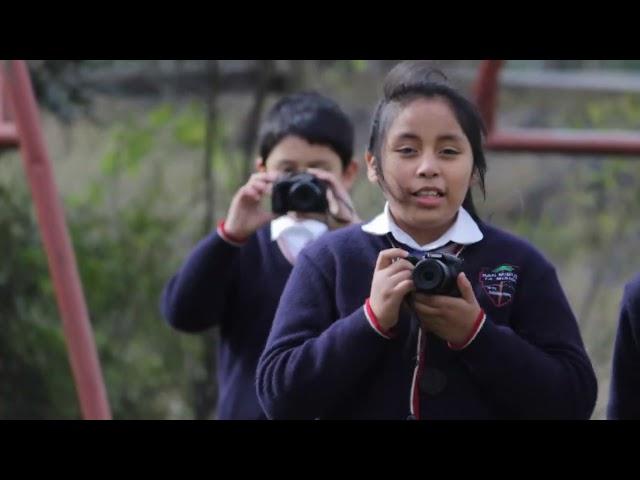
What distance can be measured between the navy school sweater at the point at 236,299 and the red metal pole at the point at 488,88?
1208 mm

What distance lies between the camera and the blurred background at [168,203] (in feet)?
19.8

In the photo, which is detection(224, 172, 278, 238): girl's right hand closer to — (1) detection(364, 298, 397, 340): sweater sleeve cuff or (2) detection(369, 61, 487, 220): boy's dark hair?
(2) detection(369, 61, 487, 220): boy's dark hair

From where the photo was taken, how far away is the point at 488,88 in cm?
473

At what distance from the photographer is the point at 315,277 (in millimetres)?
2779

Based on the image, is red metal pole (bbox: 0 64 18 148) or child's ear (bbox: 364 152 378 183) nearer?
child's ear (bbox: 364 152 378 183)

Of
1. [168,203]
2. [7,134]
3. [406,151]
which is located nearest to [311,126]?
[406,151]

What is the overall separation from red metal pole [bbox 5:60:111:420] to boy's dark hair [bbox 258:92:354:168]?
32.8 inches

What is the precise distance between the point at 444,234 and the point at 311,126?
1.09 m

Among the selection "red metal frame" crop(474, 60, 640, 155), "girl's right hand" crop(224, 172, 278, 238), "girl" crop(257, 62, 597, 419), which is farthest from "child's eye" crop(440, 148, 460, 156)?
"red metal frame" crop(474, 60, 640, 155)

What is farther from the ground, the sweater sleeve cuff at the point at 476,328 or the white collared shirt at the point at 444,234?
the white collared shirt at the point at 444,234

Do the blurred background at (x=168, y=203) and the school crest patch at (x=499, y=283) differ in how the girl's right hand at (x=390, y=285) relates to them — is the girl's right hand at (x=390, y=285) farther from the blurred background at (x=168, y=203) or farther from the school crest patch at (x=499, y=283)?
the blurred background at (x=168, y=203)

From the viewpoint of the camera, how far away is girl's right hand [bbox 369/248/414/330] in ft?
8.39

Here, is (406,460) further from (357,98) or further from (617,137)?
(357,98)

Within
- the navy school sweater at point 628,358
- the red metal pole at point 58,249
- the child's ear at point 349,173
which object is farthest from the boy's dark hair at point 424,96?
the red metal pole at point 58,249
